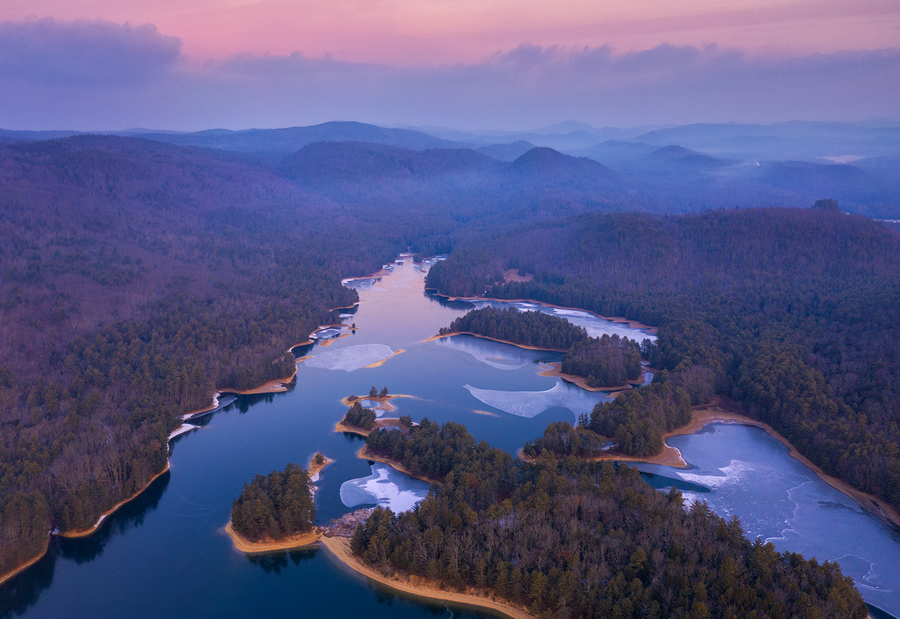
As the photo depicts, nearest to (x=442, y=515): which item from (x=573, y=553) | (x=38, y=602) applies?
(x=573, y=553)

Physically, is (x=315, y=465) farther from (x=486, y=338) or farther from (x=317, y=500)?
(x=486, y=338)

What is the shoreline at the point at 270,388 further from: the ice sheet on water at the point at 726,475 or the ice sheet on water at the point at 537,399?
the ice sheet on water at the point at 726,475

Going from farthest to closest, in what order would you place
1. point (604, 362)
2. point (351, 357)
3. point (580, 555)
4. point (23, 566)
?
point (351, 357)
point (604, 362)
point (23, 566)
point (580, 555)

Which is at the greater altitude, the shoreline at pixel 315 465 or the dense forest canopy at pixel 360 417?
the dense forest canopy at pixel 360 417

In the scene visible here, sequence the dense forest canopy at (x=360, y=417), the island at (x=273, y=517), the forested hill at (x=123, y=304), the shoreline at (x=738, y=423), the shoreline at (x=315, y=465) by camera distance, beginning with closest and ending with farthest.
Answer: the island at (x=273, y=517) → the shoreline at (x=738, y=423) → the forested hill at (x=123, y=304) → the shoreline at (x=315, y=465) → the dense forest canopy at (x=360, y=417)

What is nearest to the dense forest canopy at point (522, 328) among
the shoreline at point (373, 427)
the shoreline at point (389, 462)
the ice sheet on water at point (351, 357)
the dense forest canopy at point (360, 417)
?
the ice sheet on water at point (351, 357)

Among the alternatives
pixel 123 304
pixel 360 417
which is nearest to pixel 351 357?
pixel 360 417
